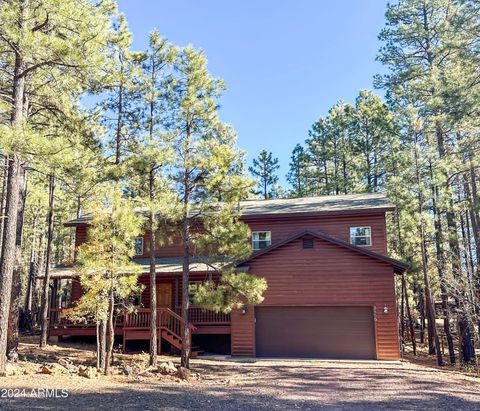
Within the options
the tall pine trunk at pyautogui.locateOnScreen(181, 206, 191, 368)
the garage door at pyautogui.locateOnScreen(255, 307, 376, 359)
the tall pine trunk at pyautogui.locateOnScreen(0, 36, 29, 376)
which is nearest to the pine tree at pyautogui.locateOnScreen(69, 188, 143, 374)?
the tall pine trunk at pyautogui.locateOnScreen(181, 206, 191, 368)

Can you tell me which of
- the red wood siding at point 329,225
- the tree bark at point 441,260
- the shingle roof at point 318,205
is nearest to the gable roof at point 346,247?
the red wood siding at point 329,225

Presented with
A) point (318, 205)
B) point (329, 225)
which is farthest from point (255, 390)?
point (318, 205)

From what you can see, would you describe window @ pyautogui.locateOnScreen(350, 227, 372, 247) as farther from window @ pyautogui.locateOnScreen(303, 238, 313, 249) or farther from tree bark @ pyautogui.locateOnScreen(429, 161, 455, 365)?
tree bark @ pyautogui.locateOnScreen(429, 161, 455, 365)

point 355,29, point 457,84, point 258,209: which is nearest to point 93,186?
point 258,209

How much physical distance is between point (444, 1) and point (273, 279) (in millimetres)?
16268

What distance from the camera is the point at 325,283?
16.1 meters

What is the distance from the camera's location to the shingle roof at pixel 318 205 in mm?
18156

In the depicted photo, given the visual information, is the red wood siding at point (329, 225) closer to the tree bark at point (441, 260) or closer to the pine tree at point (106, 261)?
the tree bark at point (441, 260)

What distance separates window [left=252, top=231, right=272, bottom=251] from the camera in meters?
19.1

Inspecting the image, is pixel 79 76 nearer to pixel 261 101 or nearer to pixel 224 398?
pixel 224 398

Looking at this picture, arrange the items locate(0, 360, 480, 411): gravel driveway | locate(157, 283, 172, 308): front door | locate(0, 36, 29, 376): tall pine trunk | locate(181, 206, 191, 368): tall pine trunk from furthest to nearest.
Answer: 1. locate(157, 283, 172, 308): front door
2. locate(181, 206, 191, 368): tall pine trunk
3. locate(0, 36, 29, 376): tall pine trunk
4. locate(0, 360, 480, 411): gravel driveway

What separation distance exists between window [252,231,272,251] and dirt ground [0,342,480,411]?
6.49 m

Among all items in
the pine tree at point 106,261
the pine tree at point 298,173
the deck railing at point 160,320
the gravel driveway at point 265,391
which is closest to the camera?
the gravel driveway at point 265,391

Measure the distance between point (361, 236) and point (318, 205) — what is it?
101 inches
